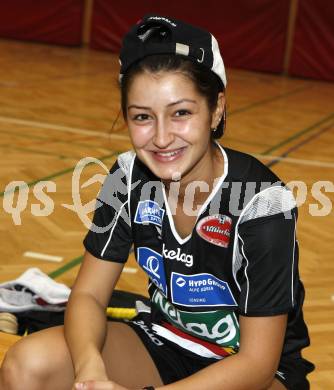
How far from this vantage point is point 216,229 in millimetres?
1770

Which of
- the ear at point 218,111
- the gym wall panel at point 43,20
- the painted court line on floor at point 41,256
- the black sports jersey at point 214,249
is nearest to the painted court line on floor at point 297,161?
the painted court line on floor at point 41,256

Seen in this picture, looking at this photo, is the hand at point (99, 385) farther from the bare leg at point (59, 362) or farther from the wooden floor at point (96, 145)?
the wooden floor at point (96, 145)

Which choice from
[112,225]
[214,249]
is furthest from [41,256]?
[214,249]

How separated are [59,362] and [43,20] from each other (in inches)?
442

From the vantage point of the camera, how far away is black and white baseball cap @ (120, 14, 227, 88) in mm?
1673

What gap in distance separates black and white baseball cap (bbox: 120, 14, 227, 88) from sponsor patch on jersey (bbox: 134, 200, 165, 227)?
35 centimetres

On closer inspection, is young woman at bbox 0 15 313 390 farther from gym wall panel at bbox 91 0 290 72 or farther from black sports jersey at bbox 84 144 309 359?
gym wall panel at bbox 91 0 290 72

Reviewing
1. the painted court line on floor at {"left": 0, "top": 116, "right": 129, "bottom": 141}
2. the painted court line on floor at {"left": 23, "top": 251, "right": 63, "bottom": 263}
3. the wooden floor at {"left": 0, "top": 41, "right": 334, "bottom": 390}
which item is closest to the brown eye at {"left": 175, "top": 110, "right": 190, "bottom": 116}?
the wooden floor at {"left": 0, "top": 41, "right": 334, "bottom": 390}

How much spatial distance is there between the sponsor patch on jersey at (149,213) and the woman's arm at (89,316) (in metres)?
0.14

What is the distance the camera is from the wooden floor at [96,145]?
3.43 m

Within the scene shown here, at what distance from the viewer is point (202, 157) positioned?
180cm

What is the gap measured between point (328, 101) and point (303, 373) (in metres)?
8.19

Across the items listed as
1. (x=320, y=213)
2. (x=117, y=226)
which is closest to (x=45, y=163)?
(x=320, y=213)

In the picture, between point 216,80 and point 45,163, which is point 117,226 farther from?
point 45,163
